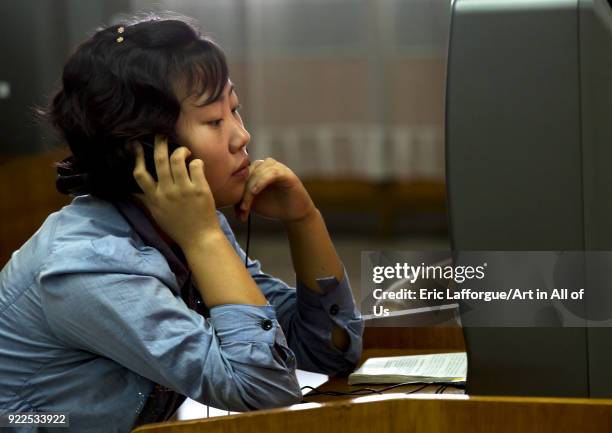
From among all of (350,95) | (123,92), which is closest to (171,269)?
(123,92)

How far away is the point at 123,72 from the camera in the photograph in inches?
50.4

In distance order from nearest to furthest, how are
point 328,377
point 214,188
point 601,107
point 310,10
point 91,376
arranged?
point 601,107 < point 91,376 < point 214,188 < point 328,377 < point 310,10

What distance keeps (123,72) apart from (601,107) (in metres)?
0.56

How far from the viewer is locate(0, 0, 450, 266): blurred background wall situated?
4734 millimetres

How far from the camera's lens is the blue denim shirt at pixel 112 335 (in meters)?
1.17

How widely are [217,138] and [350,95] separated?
3.56 m

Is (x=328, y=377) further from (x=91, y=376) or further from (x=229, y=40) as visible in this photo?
(x=229, y=40)

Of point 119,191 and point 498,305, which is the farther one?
point 119,191

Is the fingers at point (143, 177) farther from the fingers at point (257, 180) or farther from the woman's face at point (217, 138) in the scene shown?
the fingers at point (257, 180)

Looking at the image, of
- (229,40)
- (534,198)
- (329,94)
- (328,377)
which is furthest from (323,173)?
(534,198)

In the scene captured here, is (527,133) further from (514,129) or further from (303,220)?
(303,220)

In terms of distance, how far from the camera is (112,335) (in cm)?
118

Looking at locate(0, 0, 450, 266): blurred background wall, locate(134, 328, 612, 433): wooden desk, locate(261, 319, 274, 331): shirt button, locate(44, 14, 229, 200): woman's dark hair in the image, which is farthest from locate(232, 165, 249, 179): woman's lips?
locate(0, 0, 450, 266): blurred background wall

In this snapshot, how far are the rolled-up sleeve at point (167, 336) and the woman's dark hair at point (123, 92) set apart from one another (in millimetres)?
167
